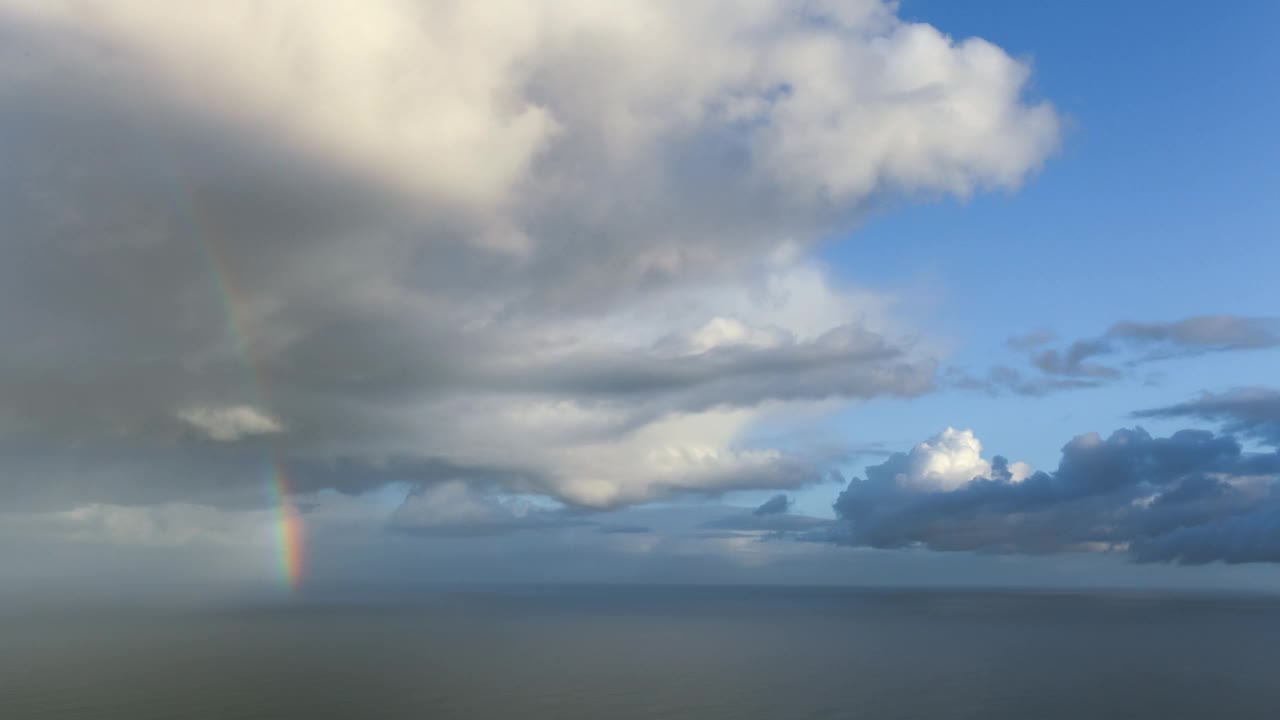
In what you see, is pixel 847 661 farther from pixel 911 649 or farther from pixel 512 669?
pixel 512 669

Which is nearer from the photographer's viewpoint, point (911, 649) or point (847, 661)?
point (847, 661)

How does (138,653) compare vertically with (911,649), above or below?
above

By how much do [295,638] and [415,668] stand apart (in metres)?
60.8

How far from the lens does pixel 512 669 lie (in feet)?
380

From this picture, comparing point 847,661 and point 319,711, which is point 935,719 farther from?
point 319,711

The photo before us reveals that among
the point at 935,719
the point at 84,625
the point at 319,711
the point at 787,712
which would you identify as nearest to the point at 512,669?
the point at 319,711

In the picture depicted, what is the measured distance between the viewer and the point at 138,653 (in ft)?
438

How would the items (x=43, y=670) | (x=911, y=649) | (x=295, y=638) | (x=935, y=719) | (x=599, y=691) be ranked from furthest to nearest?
(x=295, y=638) < (x=911, y=649) < (x=43, y=670) < (x=599, y=691) < (x=935, y=719)

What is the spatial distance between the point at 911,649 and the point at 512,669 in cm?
7372

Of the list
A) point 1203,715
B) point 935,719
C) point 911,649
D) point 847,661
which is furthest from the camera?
point 911,649

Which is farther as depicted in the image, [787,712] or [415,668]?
[415,668]

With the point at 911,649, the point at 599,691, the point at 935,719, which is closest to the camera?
the point at 935,719

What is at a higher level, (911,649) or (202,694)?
(202,694)

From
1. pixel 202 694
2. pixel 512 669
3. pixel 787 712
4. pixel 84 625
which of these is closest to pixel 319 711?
pixel 202 694
